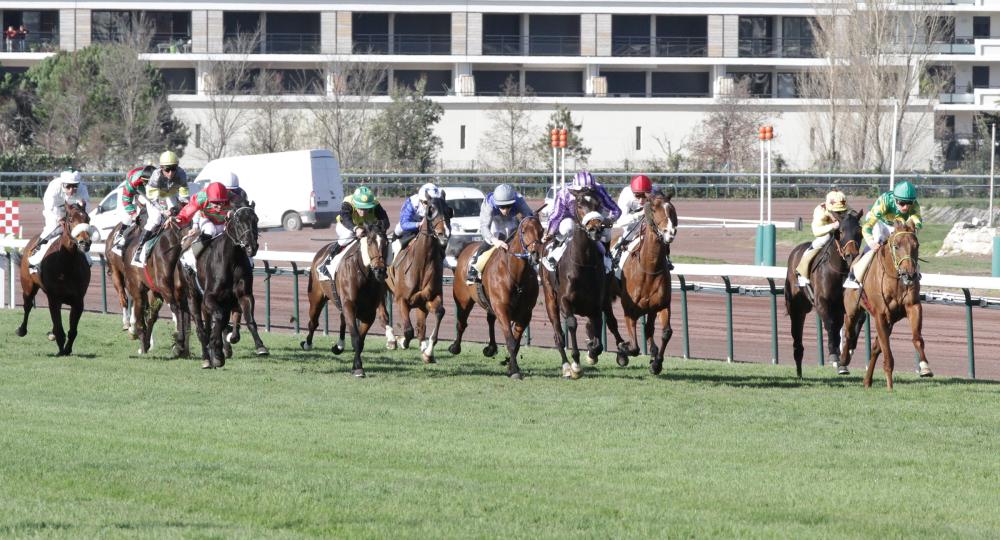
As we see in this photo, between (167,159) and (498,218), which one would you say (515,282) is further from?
(167,159)

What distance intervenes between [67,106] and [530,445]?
162ft

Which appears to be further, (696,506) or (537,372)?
(537,372)

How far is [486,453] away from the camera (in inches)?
389

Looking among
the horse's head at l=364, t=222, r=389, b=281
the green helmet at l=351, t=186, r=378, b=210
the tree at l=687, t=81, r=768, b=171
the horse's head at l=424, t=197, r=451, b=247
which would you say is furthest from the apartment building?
the horse's head at l=364, t=222, r=389, b=281

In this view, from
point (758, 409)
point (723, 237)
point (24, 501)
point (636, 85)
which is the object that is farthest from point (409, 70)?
point (24, 501)

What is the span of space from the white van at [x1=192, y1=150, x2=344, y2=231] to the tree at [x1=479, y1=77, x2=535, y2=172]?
2240 centimetres

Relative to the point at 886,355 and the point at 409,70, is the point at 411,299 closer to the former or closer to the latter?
the point at 886,355

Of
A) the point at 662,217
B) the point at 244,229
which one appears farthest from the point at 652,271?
the point at 244,229

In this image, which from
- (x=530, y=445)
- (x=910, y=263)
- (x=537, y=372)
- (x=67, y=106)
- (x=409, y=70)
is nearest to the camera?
(x=530, y=445)

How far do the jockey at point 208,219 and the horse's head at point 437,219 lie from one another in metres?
2.05

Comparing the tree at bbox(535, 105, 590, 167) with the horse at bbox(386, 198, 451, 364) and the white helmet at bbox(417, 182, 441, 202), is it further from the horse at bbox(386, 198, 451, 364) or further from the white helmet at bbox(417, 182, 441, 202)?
the white helmet at bbox(417, 182, 441, 202)

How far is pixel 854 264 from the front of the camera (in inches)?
570

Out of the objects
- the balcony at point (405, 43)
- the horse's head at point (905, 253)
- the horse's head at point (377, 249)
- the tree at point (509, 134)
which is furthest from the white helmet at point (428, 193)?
the balcony at point (405, 43)

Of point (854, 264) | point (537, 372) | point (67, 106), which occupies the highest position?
point (67, 106)
